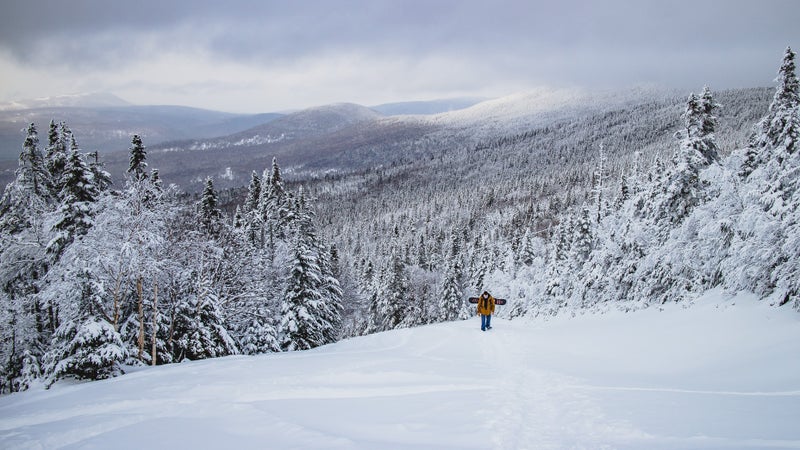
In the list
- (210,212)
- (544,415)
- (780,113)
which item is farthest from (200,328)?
(780,113)

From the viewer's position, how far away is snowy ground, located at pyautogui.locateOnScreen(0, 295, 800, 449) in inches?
234

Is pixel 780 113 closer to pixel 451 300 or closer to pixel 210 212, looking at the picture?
pixel 210 212

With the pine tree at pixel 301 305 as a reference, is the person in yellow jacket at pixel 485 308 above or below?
above

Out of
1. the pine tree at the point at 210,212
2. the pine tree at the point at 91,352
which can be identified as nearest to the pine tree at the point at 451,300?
the pine tree at the point at 210,212

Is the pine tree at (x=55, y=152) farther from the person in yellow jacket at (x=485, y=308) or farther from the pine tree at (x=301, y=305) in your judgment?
the person in yellow jacket at (x=485, y=308)

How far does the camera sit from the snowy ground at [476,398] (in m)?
5.95

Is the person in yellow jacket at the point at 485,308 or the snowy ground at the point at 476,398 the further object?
the person in yellow jacket at the point at 485,308

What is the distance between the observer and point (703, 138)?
19016 millimetres

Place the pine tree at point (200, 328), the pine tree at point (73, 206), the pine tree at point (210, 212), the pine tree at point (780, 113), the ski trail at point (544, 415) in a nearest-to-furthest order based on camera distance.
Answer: the ski trail at point (544, 415), the pine tree at point (780, 113), the pine tree at point (73, 206), the pine tree at point (200, 328), the pine tree at point (210, 212)

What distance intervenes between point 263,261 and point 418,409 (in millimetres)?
24374

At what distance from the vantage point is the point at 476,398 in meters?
8.03

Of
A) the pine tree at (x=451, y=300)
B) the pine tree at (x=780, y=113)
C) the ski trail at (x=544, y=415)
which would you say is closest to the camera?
the ski trail at (x=544, y=415)

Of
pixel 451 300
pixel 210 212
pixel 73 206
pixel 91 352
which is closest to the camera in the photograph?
pixel 91 352

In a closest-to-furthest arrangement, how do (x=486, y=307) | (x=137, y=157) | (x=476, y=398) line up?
(x=476, y=398) < (x=486, y=307) < (x=137, y=157)
